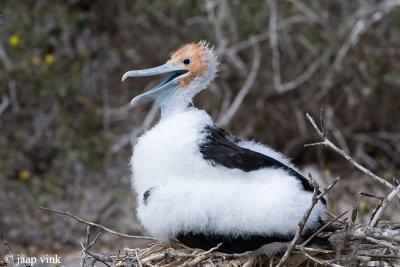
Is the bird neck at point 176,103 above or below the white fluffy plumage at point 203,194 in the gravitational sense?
above

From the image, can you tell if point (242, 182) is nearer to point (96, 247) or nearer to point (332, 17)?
point (96, 247)

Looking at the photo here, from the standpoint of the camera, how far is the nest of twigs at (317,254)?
10.3 ft

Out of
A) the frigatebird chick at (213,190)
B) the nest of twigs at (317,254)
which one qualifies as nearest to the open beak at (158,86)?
the frigatebird chick at (213,190)

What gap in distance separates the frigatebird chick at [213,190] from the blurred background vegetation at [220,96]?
3.21 m

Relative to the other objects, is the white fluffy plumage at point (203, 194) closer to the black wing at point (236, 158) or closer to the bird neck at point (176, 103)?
the black wing at point (236, 158)

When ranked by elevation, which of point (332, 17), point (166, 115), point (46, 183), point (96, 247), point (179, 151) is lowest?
point (179, 151)

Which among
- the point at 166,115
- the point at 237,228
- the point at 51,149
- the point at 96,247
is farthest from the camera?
the point at 51,149

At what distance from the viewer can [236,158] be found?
318cm

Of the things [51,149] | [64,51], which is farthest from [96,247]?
[64,51]

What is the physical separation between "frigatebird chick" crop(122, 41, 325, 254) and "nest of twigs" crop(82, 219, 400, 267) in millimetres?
96

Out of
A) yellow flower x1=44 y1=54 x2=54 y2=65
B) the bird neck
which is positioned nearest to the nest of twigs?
the bird neck

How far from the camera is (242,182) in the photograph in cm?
316

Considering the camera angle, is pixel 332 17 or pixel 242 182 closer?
pixel 242 182

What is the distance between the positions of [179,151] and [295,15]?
4361mm
